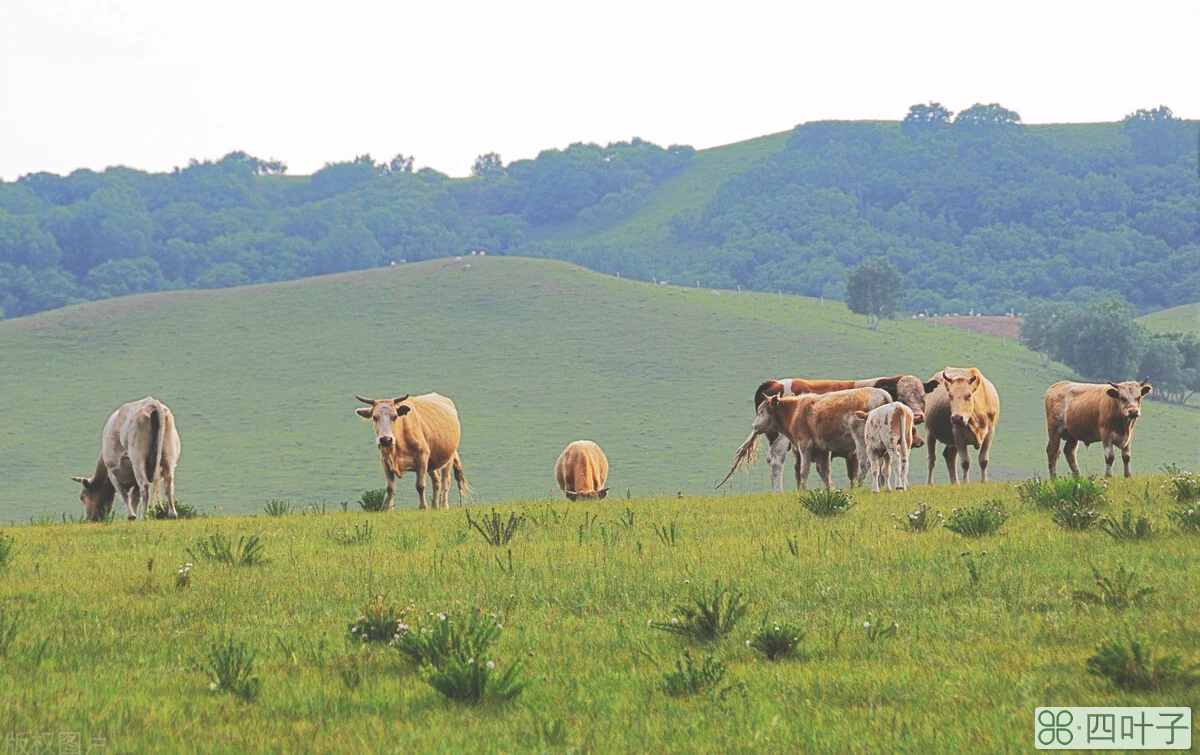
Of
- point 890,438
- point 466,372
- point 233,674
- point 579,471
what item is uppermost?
point 233,674

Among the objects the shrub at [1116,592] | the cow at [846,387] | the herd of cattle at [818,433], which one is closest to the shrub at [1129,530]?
the shrub at [1116,592]

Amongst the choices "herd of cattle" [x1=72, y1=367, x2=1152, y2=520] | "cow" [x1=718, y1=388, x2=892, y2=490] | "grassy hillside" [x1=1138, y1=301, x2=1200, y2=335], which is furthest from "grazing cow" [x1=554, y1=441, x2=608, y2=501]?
Result: "grassy hillside" [x1=1138, y1=301, x2=1200, y2=335]

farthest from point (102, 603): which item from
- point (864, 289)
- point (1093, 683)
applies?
point (864, 289)

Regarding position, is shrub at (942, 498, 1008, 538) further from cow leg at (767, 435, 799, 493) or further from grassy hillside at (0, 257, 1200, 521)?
grassy hillside at (0, 257, 1200, 521)

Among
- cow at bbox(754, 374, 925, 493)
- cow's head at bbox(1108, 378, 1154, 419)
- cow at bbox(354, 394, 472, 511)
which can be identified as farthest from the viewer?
cow at bbox(754, 374, 925, 493)

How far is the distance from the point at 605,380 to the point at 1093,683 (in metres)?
95.2

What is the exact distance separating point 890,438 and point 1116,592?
35.3 ft

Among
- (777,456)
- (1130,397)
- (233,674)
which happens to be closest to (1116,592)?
(233,674)

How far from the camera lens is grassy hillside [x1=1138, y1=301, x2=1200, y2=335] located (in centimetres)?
12269

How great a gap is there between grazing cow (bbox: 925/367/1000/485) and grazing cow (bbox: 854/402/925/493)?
3.26 meters

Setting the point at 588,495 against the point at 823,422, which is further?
the point at 588,495

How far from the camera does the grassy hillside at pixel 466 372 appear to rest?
80812 mm

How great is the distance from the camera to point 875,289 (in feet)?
428

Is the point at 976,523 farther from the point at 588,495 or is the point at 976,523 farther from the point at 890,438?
the point at 588,495
